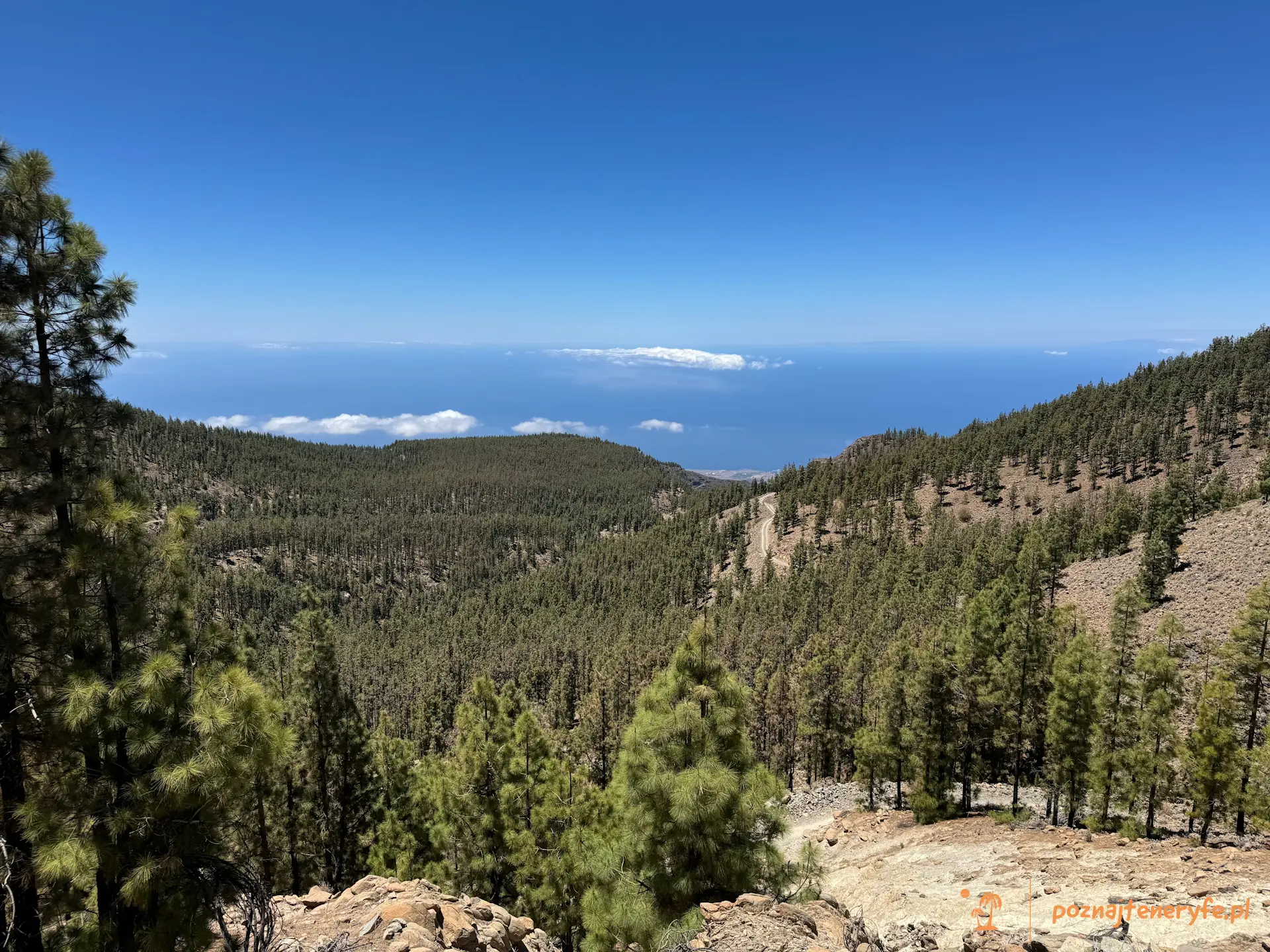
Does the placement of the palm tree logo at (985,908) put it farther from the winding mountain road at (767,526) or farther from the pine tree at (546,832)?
the winding mountain road at (767,526)

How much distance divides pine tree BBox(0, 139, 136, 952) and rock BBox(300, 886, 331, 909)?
4.79m

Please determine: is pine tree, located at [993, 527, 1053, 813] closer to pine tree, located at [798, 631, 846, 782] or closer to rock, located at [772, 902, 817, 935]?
pine tree, located at [798, 631, 846, 782]

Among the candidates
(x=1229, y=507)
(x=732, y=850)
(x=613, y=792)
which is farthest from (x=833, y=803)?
(x=1229, y=507)

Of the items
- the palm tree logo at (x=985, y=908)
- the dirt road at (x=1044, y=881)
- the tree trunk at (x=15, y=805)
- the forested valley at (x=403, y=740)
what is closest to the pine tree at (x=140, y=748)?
the forested valley at (x=403, y=740)

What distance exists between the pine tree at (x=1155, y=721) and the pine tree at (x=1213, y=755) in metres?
0.76

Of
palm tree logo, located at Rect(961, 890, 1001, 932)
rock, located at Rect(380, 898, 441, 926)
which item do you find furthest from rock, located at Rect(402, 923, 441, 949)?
palm tree logo, located at Rect(961, 890, 1001, 932)

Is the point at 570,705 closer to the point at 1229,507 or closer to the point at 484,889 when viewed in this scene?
the point at 484,889

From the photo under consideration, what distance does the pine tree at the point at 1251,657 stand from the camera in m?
24.6

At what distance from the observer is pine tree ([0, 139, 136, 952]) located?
7.28m

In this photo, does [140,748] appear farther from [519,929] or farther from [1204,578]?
[1204,578]

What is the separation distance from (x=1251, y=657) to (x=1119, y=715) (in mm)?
6252

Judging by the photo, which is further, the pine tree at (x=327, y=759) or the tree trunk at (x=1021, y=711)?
the tree trunk at (x=1021, y=711)

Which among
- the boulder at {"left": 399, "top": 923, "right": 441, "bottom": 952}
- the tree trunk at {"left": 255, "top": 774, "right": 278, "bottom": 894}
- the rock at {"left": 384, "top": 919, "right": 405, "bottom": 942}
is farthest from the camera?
the tree trunk at {"left": 255, "top": 774, "right": 278, "bottom": 894}

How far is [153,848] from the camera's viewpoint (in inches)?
306
